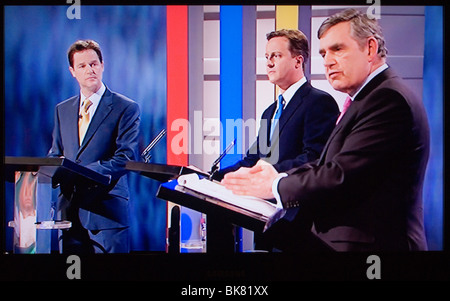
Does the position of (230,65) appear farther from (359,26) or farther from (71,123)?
(71,123)

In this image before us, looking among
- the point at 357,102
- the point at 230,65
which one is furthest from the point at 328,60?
the point at 230,65

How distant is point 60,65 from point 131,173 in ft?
2.23

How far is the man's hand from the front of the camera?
204 cm

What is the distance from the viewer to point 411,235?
83.8 inches

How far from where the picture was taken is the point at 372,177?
79.9 inches

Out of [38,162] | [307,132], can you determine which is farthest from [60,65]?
[307,132]

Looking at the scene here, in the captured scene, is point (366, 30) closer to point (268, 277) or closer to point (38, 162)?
point (268, 277)

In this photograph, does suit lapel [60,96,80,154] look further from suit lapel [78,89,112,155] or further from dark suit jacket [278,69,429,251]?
dark suit jacket [278,69,429,251]

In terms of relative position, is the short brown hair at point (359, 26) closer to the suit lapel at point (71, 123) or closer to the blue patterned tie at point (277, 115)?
the blue patterned tie at point (277, 115)

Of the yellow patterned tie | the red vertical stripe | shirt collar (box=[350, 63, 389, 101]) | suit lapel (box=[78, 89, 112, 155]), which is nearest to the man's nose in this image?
shirt collar (box=[350, 63, 389, 101])

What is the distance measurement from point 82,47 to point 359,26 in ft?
4.71

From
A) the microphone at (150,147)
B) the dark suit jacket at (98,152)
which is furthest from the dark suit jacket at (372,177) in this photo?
the dark suit jacket at (98,152)

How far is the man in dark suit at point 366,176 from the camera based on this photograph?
78.0 inches

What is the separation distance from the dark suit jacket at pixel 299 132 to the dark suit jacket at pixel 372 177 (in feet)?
0.42
